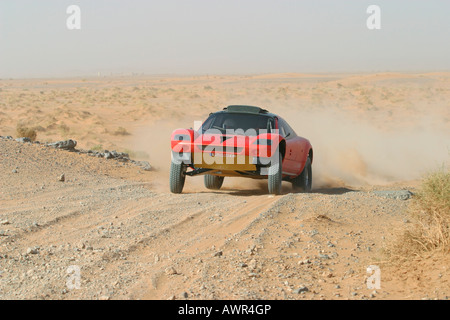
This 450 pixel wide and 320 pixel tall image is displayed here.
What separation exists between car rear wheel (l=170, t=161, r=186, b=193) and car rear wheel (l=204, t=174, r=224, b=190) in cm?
158

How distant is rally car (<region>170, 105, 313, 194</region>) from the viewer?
10195mm

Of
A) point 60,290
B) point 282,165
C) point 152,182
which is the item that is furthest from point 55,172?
point 60,290

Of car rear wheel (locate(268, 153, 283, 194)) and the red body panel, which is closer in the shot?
the red body panel

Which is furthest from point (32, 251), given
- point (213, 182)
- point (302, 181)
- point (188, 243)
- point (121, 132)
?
point (121, 132)

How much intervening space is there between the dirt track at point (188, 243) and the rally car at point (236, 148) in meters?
0.50

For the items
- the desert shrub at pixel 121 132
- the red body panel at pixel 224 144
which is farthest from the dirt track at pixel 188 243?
the desert shrub at pixel 121 132

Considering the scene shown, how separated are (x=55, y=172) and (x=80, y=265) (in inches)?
261

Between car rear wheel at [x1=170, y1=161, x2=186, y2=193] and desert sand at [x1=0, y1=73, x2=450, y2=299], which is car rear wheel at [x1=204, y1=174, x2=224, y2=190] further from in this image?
car rear wheel at [x1=170, y1=161, x2=186, y2=193]

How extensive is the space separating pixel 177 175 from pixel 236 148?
1313 millimetres

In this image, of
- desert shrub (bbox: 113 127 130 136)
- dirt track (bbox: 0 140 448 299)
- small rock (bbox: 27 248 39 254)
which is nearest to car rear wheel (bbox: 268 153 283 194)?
dirt track (bbox: 0 140 448 299)

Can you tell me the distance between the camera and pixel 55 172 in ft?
41.2

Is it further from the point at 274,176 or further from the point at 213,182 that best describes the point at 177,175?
the point at 213,182

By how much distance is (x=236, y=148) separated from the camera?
33.4ft
